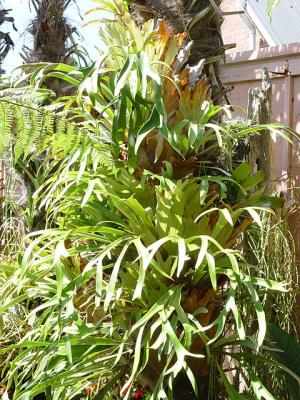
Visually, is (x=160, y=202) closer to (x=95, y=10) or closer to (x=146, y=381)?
(x=146, y=381)

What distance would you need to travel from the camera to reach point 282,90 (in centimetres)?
452

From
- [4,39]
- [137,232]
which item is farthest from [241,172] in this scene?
[4,39]

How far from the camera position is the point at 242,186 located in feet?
10.3

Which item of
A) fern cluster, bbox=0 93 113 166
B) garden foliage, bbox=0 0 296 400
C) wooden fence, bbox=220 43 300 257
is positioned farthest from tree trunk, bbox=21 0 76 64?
fern cluster, bbox=0 93 113 166

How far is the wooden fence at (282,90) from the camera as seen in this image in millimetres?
4297

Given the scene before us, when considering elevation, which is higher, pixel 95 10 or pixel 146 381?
pixel 95 10

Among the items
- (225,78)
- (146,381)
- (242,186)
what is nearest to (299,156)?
(225,78)

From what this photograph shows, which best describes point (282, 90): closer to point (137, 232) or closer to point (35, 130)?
point (137, 232)

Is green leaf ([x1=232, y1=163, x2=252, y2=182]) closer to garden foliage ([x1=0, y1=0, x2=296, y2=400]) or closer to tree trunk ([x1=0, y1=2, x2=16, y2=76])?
garden foliage ([x1=0, y1=0, x2=296, y2=400])

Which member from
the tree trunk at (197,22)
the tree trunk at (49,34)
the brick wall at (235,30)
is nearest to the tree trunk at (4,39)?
the tree trunk at (49,34)

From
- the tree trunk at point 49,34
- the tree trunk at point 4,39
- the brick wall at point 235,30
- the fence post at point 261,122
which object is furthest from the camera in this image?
the brick wall at point 235,30

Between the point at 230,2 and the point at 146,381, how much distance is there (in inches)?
419

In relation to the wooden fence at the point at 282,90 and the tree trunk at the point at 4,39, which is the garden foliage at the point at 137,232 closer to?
the wooden fence at the point at 282,90

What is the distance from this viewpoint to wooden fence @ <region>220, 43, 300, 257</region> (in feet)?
14.1
